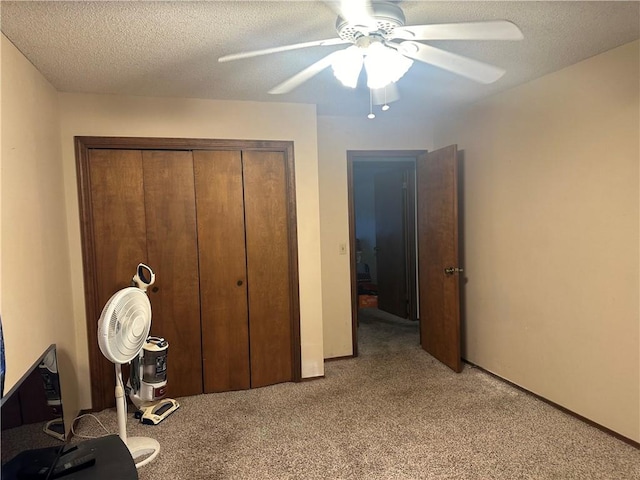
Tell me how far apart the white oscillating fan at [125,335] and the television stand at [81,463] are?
19.1 inches

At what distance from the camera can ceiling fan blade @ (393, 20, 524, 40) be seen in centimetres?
145

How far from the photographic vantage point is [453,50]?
7.11 ft

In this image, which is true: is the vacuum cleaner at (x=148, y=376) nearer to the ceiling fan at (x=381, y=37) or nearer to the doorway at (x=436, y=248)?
the ceiling fan at (x=381, y=37)

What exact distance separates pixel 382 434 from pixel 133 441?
4.84 feet

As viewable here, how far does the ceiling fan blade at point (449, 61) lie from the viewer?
171cm

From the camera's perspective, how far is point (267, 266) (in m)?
3.14

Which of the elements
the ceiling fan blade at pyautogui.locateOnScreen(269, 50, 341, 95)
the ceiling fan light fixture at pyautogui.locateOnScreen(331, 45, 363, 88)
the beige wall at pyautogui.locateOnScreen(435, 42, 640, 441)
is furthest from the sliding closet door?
the beige wall at pyautogui.locateOnScreen(435, 42, 640, 441)

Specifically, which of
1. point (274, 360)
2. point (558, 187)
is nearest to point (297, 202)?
point (274, 360)

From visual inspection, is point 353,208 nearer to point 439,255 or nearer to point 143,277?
point 439,255

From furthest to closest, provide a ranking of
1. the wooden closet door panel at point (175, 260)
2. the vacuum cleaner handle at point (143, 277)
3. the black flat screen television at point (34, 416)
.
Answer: the wooden closet door panel at point (175, 260), the vacuum cleaner handle at point (143, 277), the black flat screen television at point (34, 416)

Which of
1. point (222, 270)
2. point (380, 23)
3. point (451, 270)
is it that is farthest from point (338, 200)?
point (380, 23)

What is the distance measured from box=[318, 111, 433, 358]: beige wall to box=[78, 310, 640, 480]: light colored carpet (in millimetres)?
486

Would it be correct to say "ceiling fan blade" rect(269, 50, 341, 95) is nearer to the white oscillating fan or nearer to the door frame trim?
the white oscillating fan

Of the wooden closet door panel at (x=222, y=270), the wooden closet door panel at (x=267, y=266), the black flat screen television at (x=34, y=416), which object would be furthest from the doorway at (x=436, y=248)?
the black flat screen television at (x=34, y=416)
